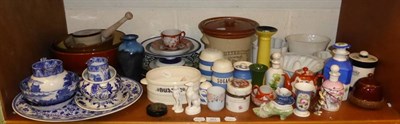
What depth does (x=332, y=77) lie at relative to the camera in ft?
2.84

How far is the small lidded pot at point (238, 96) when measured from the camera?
0.86 m

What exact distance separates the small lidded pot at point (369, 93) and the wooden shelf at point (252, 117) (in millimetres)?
18

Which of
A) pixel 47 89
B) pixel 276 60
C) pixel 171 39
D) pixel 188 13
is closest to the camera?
pixel 47 89

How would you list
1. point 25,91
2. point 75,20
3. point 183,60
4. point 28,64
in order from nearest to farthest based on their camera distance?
point 25,91 < point 28,64 < point 183,60 < point 75,20

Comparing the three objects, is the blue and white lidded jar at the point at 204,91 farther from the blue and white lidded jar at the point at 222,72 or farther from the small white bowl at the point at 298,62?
the small white bowl at the point at 298,62

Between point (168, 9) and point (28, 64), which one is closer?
point (28, 64)

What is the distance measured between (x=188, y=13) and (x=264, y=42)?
299 mm

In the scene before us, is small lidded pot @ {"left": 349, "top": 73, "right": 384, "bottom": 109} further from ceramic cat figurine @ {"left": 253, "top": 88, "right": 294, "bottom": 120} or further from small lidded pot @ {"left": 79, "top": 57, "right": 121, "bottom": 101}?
small lidded pot @ {"left": 79, "top": 57, "right": 121, "bottom": 101}

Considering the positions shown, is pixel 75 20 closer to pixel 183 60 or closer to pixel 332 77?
pixel 183 60

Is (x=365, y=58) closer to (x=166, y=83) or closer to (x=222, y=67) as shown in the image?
(x=222, y=67)

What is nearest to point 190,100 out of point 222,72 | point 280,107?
point 222,72

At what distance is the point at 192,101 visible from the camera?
0.88 m

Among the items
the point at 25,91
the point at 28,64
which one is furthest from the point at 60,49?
the point at 25,91

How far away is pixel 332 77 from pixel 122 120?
51 centimetres
